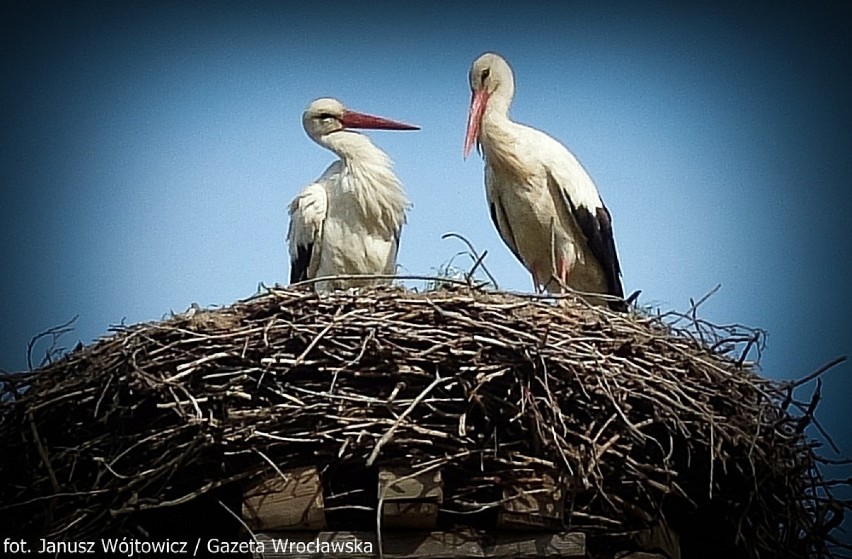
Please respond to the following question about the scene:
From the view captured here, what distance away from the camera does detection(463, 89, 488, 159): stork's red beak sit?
3518 mm

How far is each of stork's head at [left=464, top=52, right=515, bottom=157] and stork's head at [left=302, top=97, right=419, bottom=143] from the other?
354 millimetres

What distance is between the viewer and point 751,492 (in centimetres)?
232

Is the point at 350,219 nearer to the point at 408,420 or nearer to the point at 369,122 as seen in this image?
the point at 369,122

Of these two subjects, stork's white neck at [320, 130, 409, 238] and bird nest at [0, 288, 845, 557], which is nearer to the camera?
bird nest at [0, 288, 845, 557]

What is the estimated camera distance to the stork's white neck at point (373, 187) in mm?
3566

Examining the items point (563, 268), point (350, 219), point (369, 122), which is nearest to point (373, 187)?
point (350, 219)

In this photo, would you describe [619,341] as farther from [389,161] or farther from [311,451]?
[389,161]

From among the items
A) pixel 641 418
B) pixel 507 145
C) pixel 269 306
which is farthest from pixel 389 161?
pixel 641 418

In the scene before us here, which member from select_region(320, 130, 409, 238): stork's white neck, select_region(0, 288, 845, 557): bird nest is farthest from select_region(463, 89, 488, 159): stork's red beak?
select_region(0, 288, 845, 557): bird nest

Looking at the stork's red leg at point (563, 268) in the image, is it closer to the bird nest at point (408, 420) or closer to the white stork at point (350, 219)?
the white stork at point (350, 219)

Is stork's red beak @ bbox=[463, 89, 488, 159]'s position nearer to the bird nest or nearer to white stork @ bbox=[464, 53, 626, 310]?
white stork @ bbox=[464, 53, 626, 310]

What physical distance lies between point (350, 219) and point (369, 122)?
0.40 meters

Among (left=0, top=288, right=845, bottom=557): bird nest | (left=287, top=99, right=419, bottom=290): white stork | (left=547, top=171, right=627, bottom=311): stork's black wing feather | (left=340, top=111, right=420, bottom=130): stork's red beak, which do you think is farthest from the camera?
(left=340, top=111, right=420, bottom=130): stork's red beak

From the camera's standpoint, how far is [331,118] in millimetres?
3814
